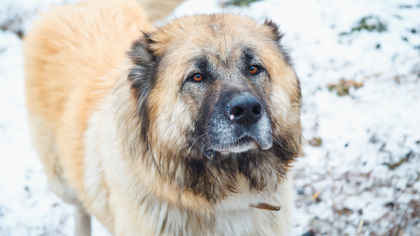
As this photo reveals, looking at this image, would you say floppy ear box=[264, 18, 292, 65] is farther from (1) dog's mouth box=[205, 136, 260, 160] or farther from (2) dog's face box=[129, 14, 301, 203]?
(1) dog's mouth box=[205, 136, 260, 160]

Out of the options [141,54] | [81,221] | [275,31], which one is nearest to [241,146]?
[141,54]

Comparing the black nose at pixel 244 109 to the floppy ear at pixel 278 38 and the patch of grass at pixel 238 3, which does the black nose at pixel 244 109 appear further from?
the patch of grass at pixel 238 3

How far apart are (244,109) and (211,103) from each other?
25 cm

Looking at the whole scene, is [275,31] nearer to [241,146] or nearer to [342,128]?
[241,146]

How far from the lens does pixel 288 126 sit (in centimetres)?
221

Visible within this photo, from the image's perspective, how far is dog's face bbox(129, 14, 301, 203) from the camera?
6.43 feet

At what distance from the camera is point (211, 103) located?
1.95 metres

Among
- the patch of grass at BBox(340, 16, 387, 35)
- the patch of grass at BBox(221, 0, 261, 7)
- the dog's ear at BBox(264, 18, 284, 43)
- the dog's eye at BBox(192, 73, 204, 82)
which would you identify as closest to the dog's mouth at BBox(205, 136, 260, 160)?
the dog's eye at BBox(192, 73, 204, 82)

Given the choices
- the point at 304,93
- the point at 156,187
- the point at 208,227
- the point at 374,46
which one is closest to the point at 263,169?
the point at 208,227

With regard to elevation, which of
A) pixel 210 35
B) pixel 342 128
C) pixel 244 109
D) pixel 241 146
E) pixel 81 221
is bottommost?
pixel 81 221

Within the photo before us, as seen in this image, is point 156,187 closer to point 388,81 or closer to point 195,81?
point 195,81

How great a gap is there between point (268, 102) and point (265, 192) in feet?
1.94

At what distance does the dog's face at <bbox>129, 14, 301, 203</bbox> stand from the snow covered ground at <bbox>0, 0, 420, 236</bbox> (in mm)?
690

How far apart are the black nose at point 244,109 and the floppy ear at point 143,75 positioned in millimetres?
629
